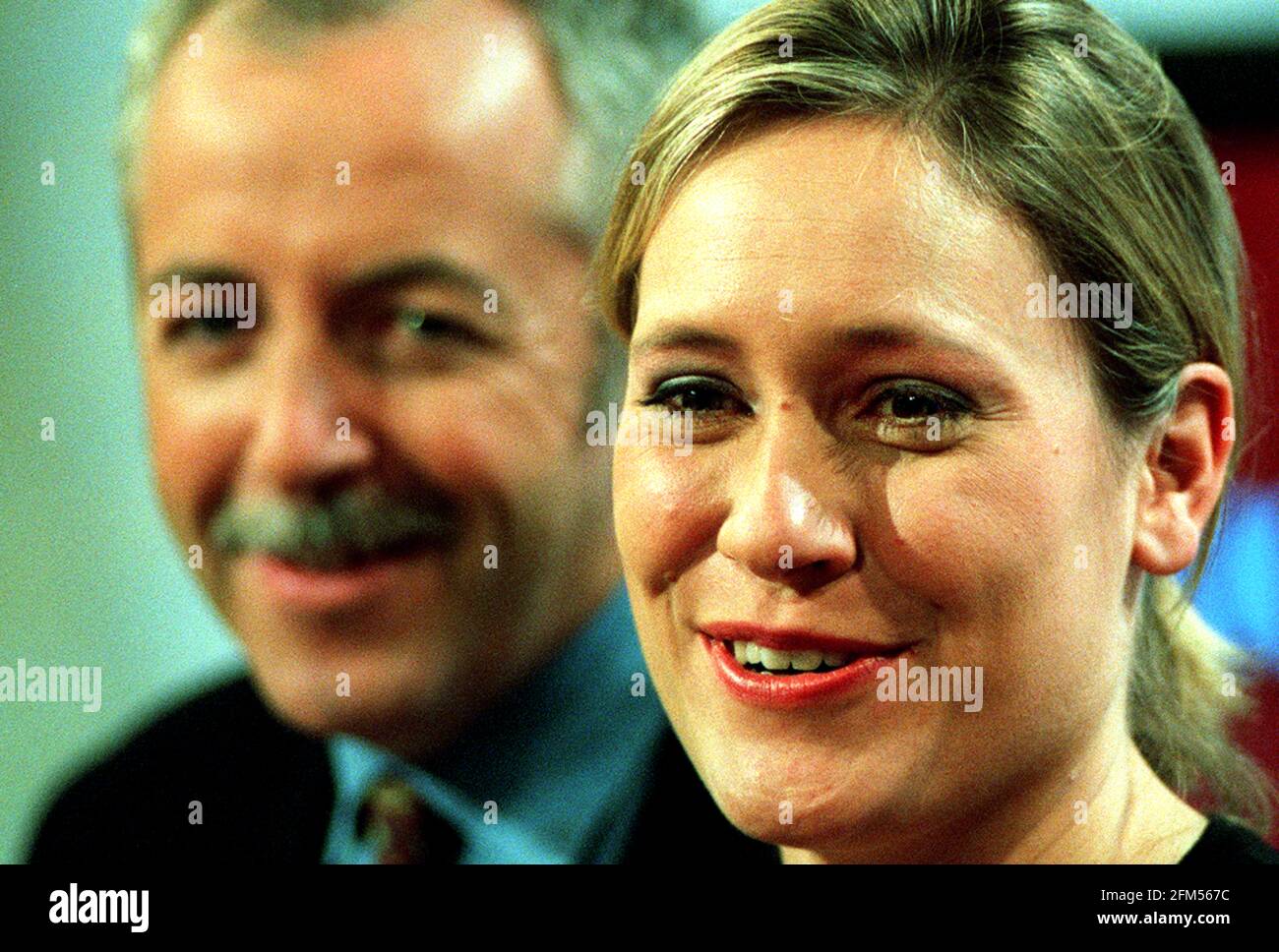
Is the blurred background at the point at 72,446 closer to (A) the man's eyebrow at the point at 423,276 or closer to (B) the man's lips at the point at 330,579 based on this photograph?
(B) the man's lips at the point at 330,579

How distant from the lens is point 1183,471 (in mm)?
1492

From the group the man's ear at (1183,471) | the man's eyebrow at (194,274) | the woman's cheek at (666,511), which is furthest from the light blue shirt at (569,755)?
the man's ear at (1183,471)

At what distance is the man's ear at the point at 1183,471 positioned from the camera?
1.48m

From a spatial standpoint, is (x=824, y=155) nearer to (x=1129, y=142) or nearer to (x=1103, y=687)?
(x=1129, y=142)

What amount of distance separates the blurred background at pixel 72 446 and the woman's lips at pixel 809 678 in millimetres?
954

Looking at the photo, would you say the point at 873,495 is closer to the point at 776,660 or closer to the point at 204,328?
the point at 776,660

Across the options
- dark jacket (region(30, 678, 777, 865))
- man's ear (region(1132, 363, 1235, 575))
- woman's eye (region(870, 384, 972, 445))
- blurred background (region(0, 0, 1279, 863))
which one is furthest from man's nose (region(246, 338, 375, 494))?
man's ear (region(1132, 363, 1235, 575))

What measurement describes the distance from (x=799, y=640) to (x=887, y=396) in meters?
0.25

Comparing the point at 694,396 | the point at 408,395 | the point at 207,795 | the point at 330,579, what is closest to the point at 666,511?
the point at 694,396

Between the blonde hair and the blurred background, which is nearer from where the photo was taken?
the blonde hair

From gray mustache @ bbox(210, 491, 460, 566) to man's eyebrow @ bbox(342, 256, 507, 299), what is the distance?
0.27 m

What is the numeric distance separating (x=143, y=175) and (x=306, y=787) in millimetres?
874

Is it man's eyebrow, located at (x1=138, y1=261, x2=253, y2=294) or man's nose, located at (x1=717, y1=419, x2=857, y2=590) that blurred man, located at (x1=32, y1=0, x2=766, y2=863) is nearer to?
man's eyebrow, located at (x1=138, y1=261, x2=253, y2=294)

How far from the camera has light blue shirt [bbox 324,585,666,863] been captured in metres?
2.04
